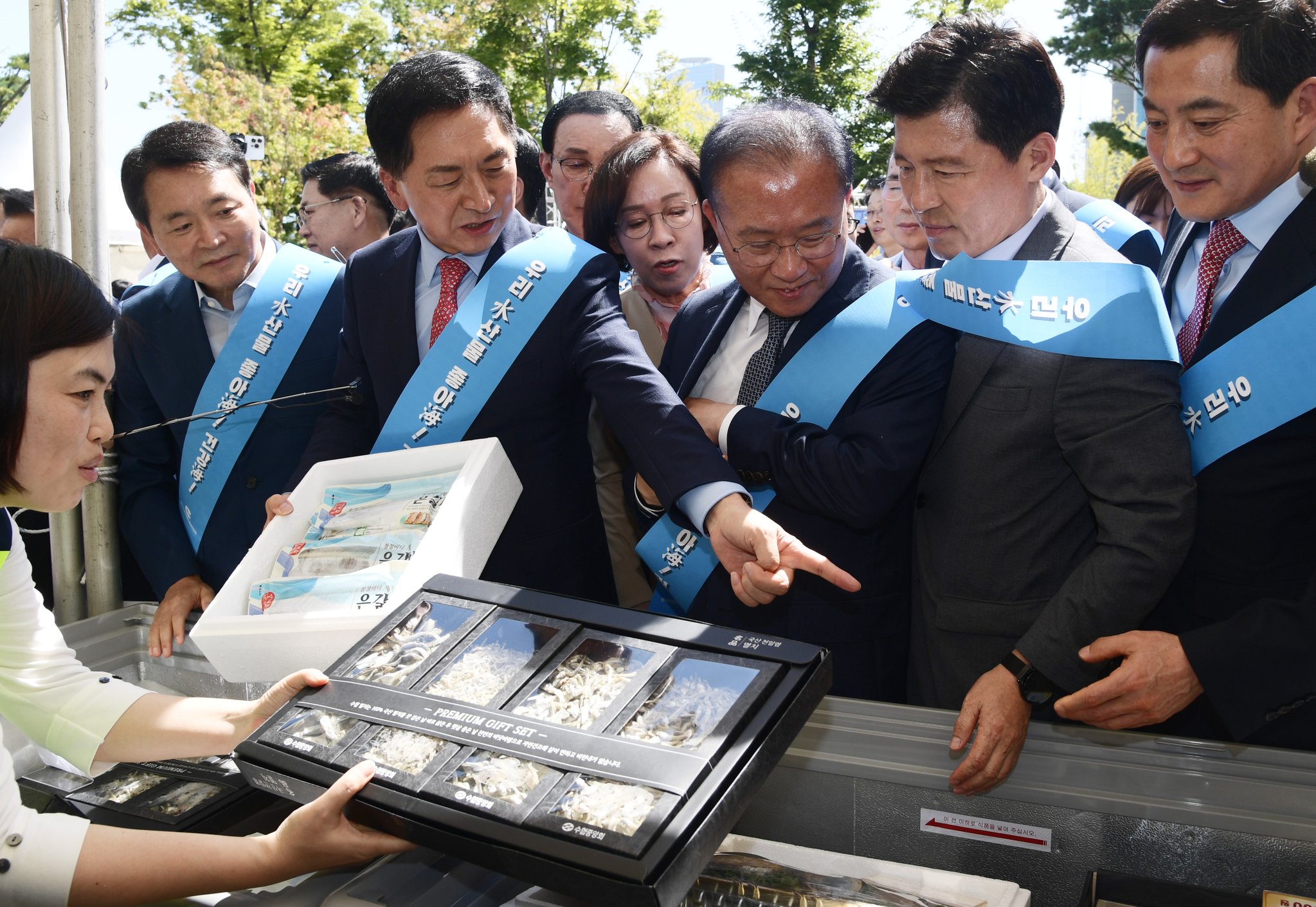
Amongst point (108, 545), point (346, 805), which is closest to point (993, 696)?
point (346, 805)

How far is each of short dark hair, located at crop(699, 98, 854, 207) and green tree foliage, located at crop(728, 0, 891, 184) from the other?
715 inches

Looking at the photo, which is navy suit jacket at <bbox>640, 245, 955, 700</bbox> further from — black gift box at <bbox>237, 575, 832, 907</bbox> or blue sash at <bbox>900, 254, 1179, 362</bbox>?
black gift box at <bbox>237, 575, 832, 907</bbox>

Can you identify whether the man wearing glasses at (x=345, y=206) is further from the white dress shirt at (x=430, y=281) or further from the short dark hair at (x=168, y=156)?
the white dress shirt at (x=430, y=281)

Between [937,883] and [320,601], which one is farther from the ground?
[320,601]

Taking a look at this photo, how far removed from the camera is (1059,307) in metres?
1.68

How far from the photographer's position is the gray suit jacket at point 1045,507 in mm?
1554

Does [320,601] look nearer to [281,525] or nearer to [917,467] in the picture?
[281,525]

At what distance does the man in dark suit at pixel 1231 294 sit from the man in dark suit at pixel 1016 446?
0.11 m

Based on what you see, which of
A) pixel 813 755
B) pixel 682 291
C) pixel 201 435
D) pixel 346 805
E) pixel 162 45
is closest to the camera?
pixel 346 805

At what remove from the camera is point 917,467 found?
1.88 meters

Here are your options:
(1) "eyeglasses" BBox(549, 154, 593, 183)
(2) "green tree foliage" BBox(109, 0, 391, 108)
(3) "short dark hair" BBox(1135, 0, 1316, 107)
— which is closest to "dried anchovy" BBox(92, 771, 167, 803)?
(3) "short dark hair" BBox(1135, 0, 1316, 107)

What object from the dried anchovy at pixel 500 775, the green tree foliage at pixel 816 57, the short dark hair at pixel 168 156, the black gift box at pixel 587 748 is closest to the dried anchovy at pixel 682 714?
the black gift box at pixel 587 748

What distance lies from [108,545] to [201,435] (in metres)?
0.41

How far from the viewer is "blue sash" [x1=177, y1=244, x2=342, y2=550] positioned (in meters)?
2.60
